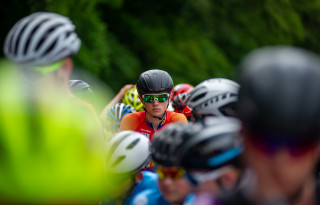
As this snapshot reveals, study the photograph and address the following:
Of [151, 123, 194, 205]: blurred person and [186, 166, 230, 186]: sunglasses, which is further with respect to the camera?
[151, 123, 194, 205]: blurred person

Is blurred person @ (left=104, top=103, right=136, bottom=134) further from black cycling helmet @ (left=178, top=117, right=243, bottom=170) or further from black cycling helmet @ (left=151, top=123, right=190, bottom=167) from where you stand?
black cycling helmet @ (left=178, top=117, right=243, bottom=170)

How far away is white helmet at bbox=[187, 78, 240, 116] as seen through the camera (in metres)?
4.40

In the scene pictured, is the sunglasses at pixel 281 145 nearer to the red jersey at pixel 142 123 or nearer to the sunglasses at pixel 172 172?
the sunglasses at pixel 172 172

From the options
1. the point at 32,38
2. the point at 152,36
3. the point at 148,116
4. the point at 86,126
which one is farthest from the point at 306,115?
the point at 152,36

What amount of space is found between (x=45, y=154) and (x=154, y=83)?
4742 millimetres

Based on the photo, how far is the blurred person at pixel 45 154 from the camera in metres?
2.24

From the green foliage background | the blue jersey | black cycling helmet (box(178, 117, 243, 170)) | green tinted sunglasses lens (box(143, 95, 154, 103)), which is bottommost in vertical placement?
the green foliage background

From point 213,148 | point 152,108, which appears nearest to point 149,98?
point 152,108

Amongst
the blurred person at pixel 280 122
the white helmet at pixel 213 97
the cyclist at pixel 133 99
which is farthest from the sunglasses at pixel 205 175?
the cyclist at pixel 133 99

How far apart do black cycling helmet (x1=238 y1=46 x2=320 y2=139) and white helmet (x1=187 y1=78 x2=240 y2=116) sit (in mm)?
2478

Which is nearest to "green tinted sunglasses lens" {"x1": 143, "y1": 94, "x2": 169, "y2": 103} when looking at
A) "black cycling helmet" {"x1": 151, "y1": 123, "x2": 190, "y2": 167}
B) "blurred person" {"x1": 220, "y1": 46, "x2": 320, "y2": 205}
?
→ "black cycling helmet" {"x1": 151, "y1": 123, "x2": 190, "y2": 167}

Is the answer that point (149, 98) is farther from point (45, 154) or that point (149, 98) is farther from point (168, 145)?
point (45, 154)

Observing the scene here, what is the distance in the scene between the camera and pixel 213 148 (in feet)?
9.37

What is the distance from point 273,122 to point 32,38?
5.49 feet
